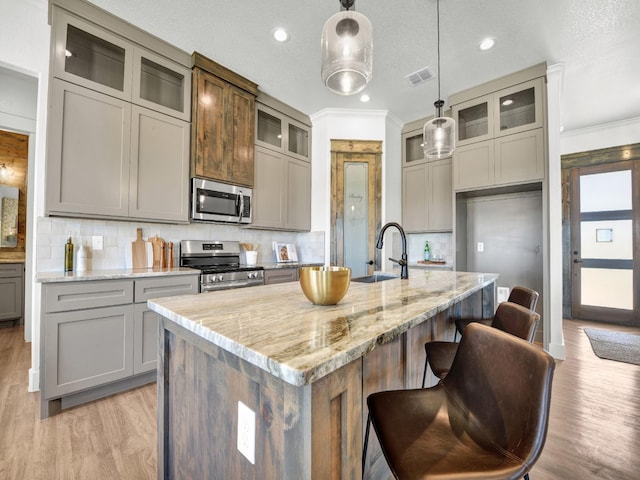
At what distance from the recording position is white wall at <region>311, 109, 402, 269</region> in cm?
406

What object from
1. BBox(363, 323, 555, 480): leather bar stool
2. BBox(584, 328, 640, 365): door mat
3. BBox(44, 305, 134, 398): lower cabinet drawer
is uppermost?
BBox(363, 323, 555, 480): leather bar stool

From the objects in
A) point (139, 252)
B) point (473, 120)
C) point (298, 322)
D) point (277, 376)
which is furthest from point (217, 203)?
point (473, 120)

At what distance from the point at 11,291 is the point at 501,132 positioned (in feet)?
21.2

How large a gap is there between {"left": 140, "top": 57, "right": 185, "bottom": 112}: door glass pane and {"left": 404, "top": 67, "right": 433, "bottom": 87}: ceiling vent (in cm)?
246

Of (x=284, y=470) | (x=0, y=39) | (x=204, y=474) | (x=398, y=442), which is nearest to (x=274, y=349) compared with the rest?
(x=284, y=470)

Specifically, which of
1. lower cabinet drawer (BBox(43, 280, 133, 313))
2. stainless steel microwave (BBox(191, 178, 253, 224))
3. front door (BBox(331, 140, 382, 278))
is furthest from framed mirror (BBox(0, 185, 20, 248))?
front door (BBox(331, 140, 382, 278))

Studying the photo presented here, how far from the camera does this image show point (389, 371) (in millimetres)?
1191

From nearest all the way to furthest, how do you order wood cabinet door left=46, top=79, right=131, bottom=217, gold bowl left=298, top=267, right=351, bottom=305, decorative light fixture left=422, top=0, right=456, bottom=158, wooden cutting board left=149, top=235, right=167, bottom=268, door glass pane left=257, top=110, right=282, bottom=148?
1. gold bowl left=298, top=267, right=351, bottom=305
2. wood cabinet door left=46, top=79, right=131, bottom=217
3. decorative light fixture left=422, top=0, right=456, bottom=158
4. wooden cutting board left=149, top=235, right=167, bottom=268
5. door glass pane left=257, top=110, right=282, bottom=148

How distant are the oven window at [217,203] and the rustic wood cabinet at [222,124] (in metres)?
0.17

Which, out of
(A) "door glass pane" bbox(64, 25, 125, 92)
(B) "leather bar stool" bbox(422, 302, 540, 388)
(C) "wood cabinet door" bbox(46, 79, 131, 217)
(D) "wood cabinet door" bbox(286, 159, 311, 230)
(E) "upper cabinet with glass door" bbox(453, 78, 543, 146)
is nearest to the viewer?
(B) "leather bar stool" bbox(422, 302, 540, 388)

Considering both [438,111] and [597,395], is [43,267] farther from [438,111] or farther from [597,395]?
[597,395]

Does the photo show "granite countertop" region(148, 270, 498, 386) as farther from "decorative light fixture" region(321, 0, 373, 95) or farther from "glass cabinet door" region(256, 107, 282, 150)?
"glass cabinet door" region(256, 107, 282, 150)

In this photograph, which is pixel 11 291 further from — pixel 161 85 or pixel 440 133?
pixel 440 133

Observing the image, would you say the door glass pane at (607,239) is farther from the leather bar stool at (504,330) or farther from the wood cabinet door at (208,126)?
the wood cabinet door at (208,126)
